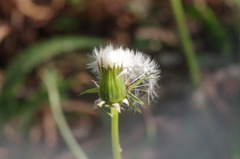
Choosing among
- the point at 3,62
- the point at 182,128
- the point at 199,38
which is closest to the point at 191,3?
the point at 199,38

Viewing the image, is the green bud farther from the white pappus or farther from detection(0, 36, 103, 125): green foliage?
detection(0, 36, 103, 125): green foliage

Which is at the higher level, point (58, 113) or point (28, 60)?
point (28, 60)

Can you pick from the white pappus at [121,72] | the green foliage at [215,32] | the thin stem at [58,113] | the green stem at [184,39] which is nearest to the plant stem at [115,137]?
the white pappus at [121,72]

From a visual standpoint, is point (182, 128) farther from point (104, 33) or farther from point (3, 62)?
point (3, 62)

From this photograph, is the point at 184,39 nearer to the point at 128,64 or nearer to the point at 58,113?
the point at 58,113

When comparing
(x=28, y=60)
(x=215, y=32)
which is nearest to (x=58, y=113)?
(x=28, y=60)

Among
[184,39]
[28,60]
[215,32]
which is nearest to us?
[184,39]
